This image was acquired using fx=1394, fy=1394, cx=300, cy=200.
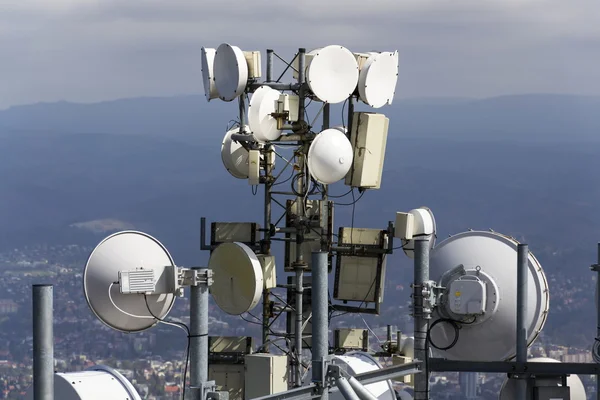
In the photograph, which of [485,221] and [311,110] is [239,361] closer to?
[311,110]

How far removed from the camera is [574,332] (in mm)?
119312

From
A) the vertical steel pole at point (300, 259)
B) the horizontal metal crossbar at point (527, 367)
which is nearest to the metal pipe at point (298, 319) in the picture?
the vertical steel pole at point (300, 259)

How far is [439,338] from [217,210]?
17089 cm

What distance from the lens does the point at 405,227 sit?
22.2m

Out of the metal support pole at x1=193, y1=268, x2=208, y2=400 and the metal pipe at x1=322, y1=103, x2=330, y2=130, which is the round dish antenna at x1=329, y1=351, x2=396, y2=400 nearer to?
the metal pipe at x1=322, y1=103, x2=330, y2=130

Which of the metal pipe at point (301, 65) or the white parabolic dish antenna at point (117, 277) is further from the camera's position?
the metal pipe at point (301, 65)

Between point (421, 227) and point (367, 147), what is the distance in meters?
1.58

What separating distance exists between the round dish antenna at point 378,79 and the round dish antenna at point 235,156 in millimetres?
2978

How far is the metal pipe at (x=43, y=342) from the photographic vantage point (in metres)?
11.9

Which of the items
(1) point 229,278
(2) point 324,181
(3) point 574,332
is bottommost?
(3) point 574,332

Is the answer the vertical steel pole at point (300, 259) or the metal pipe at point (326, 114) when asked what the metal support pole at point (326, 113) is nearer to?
the metal pipe at point (326, 114)

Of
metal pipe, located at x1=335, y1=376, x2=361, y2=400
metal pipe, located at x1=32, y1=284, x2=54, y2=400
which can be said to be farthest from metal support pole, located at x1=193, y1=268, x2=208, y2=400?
metal pipe, located at x1=32, y1=284, x2=54, y2=400

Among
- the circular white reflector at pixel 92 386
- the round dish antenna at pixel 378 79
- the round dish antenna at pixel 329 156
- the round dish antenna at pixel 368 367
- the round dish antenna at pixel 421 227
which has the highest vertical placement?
the round dish antenna at pixel 378 79

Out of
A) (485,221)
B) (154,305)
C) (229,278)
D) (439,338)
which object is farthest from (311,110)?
(485,221)
